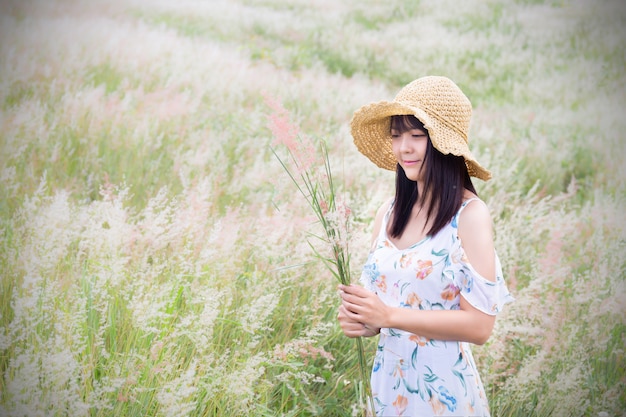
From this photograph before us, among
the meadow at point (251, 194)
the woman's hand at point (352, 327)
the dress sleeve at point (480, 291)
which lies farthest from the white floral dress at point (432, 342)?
the meadow at point (251, 194)

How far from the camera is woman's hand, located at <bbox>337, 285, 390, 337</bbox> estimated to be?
5.57ft

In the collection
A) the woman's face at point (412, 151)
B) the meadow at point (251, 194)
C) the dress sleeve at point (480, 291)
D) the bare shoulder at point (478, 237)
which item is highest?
the woman's face at point (412, 151)

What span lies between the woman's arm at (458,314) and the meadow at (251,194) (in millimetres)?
365

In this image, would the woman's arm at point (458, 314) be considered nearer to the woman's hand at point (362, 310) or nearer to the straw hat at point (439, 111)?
the woman's hand at point (362, 310)

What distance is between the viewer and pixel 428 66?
808 cm

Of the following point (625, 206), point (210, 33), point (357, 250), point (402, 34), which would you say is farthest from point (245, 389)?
point (402, 34)

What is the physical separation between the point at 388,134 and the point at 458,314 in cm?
89

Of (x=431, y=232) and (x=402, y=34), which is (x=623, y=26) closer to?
(x=402, y=34)

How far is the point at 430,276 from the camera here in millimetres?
1776

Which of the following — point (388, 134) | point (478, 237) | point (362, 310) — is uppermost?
point (388, 134)

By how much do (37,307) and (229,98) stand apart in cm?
386

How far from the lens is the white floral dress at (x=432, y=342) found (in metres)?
1.72

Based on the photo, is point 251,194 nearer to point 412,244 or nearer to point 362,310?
point 412,244

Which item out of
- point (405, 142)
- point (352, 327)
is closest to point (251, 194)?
point (405, 142)
